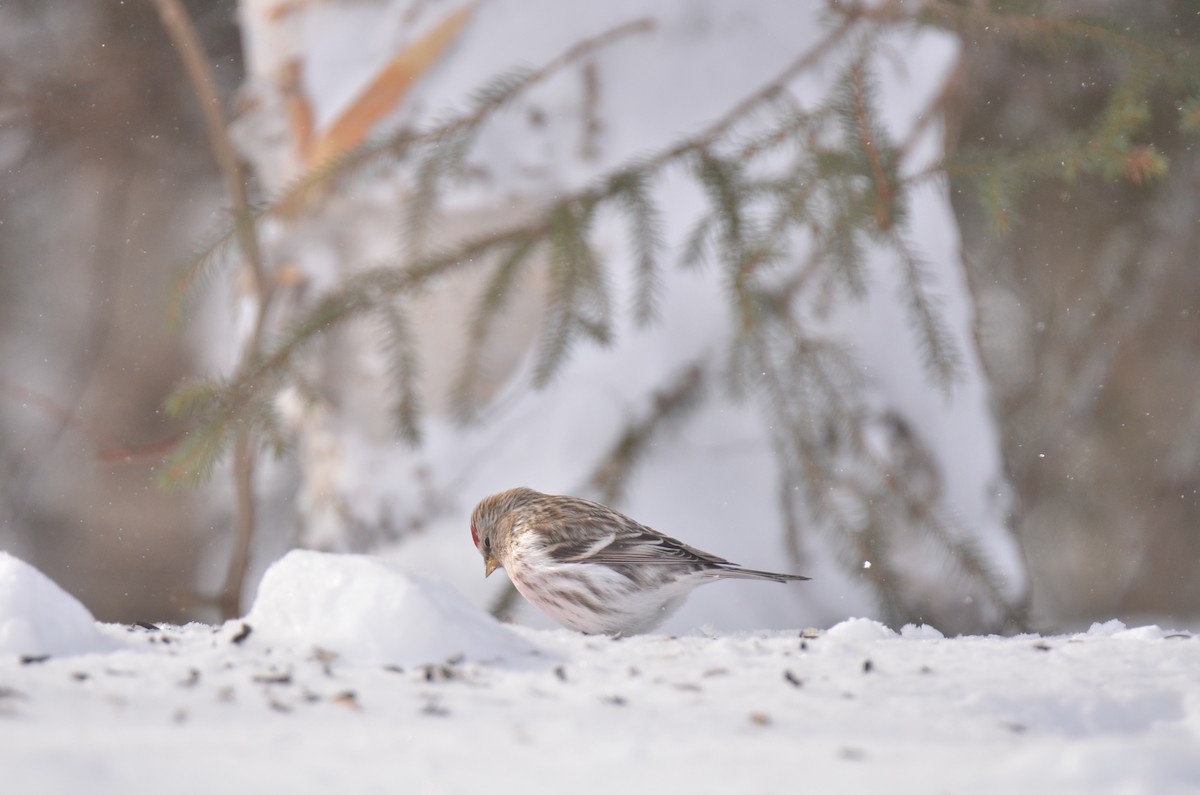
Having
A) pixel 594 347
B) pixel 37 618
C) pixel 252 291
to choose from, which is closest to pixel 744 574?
pixel 594 347

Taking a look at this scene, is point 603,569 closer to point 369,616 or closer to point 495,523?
point 495,523

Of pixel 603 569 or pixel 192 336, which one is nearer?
pixel 603 569

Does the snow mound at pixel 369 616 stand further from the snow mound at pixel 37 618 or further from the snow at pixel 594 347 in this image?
the snow at pixel 594 347

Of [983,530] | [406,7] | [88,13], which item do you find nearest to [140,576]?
[88,13]

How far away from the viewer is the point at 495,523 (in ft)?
6.36

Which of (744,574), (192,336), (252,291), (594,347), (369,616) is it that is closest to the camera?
(369,616)

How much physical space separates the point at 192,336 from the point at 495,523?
3035 mm

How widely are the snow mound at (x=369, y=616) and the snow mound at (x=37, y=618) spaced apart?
0.16m

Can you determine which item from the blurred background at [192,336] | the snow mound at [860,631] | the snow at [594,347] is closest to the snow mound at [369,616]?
the snow mound at [860,631]

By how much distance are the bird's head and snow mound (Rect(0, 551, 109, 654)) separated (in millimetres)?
881

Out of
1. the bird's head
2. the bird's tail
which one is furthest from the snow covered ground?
the bird's head

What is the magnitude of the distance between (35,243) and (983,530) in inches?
158

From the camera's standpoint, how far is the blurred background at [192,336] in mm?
3643

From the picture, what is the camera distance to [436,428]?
2.22 meters
